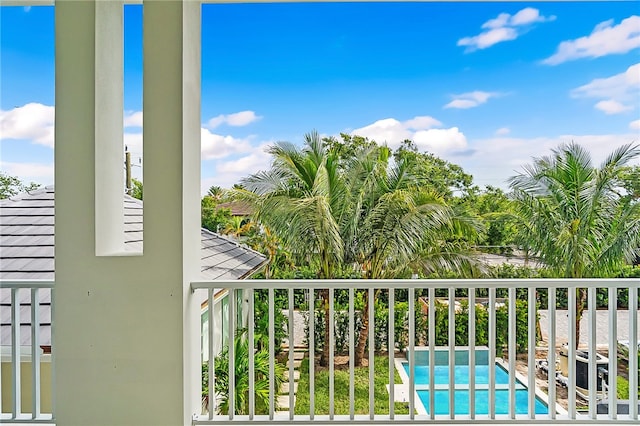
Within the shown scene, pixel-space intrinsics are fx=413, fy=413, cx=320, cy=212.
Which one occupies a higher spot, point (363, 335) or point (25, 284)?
point (25, 284)

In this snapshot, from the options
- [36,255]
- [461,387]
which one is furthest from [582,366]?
[36,255]

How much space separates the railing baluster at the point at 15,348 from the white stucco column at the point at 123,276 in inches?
11.2

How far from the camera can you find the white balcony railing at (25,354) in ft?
7.60

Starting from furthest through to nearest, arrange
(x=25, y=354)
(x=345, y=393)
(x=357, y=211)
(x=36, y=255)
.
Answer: (x=345, y=393) < (x=357, y=211) < (x=36, y=255) < (x=25, y=354)

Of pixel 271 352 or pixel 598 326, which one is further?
pixel 598 326

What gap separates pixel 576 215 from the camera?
4.83m

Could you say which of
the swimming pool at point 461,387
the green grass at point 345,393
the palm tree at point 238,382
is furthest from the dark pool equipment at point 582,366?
the palm tree at point 238,382

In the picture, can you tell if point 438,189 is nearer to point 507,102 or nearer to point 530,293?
point 507,102

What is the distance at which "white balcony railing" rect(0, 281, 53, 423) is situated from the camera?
7.60 ft

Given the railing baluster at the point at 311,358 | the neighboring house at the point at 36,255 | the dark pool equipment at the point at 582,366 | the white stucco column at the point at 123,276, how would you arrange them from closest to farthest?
the white stucco column at the point at 123,276
the railing baluster at the point at 311,358
the neighboring house at the point at 36,255
the dark pool equipment at the point at 582,366

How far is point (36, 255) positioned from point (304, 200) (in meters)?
2.62

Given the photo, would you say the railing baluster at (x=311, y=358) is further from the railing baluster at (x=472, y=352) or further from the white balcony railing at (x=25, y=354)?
the white balcony railing at (x=25, y=354)

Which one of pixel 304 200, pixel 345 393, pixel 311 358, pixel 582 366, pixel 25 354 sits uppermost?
pixel 304 200

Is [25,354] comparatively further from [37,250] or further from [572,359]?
[572,359]
